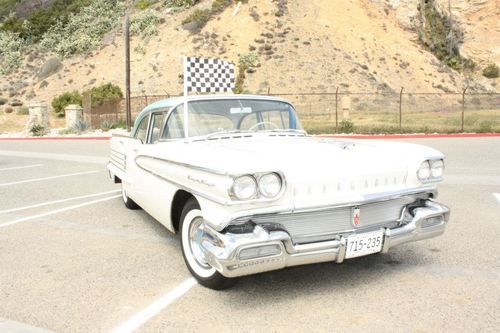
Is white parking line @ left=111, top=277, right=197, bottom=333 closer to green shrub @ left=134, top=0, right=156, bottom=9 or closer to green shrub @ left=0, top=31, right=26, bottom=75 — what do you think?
green shrub @ left=0, top=31, right=26, bottom=75

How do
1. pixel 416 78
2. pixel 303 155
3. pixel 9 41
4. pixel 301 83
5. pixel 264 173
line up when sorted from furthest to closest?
pixel 9 41
pixel 416 78
pixel 301 83
pixel 303 155
pixel 264 173

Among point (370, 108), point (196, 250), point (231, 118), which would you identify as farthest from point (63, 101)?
point (196, 250)

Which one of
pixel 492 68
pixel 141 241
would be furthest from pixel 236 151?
pixel 492 68

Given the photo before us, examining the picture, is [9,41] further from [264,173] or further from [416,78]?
[264,173]

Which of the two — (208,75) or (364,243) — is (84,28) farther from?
(364,243)

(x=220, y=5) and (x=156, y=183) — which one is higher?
(x=220, y=5)

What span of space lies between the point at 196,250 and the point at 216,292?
0.36m

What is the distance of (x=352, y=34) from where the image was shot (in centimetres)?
4034

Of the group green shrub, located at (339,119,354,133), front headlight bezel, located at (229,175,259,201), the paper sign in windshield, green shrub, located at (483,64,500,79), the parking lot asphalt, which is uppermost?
green shrub, located at (483,64,500,79)

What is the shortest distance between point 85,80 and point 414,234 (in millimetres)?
40106

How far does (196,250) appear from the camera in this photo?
3502 millimetres

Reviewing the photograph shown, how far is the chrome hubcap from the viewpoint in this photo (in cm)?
342

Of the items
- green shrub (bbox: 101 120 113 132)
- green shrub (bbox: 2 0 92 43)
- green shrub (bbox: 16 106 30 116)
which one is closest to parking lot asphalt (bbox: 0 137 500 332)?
green shrub (bbox: 101 120 113 132)

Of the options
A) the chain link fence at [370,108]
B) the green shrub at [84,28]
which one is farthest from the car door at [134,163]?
the green shrub at [84,28]
